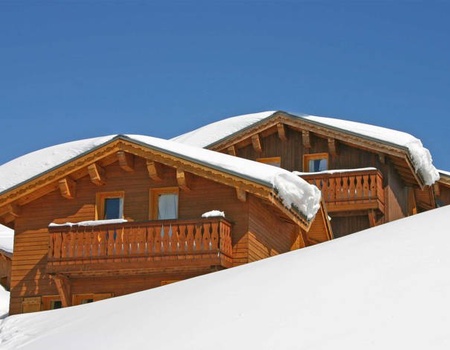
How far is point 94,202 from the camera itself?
2630cm

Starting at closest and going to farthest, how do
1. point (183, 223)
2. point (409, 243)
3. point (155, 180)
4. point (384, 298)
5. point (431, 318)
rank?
point (431, 318) → point (384, 298) → point (409, 243) → point (183, 223) → point (155, 180)

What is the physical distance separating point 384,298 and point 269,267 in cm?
384

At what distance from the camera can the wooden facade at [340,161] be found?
30.8 metres

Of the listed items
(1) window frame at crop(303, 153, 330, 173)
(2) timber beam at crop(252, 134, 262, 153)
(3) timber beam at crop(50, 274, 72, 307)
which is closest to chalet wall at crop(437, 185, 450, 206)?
(1) window frame at crop(303, 153, 330, 173)

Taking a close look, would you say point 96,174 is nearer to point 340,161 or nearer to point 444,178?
point 340,161

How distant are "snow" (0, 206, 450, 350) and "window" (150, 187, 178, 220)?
27.0 ft

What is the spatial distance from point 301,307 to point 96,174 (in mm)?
13643

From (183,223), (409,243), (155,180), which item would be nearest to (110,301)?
(409,243)

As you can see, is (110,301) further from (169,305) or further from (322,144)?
(322,144)

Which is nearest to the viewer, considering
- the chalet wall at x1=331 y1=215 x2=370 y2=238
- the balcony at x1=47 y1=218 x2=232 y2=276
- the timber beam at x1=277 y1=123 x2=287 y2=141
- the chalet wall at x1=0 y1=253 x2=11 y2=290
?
the balcony at x1=47 y1=218 x2=232 y2=276


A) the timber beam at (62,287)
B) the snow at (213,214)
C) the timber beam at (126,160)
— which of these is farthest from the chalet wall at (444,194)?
the timber beam at (62,287)

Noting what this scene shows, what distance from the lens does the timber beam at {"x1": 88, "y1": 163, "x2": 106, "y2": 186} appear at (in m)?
26.0

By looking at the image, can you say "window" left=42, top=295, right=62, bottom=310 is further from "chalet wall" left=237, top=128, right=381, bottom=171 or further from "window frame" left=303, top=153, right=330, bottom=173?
"window frame" left=303, top=153, right=330, bottom=173

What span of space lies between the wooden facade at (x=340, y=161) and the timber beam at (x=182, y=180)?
20.7ft
